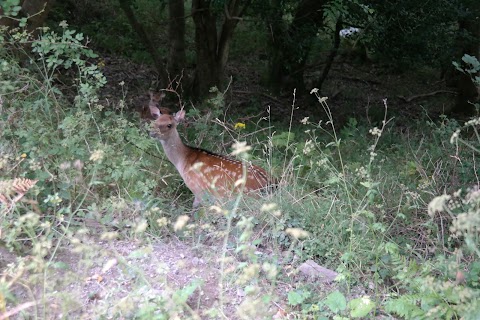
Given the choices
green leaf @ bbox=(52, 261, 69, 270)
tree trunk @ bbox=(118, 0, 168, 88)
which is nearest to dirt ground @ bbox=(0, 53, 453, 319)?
green leaf @ bbox=(52, 261, 69, 270)

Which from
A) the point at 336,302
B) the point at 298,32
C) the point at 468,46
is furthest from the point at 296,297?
the point at 468,46

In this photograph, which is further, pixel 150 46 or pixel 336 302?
pixel 150 46

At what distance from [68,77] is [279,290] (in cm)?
719

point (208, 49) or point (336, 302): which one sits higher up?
point (336, 302)

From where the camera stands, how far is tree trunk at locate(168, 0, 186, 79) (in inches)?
406

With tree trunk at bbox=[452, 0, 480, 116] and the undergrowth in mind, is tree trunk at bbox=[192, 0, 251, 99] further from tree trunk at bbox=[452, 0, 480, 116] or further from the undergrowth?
the undergrowth

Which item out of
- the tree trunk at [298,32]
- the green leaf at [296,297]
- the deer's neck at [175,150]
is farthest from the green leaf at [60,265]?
the tree trunk at [298,32]

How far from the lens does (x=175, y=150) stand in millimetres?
6371

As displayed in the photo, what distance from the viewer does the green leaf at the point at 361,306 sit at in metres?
3.64

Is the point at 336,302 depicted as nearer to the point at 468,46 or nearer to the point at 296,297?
the point at 296,297

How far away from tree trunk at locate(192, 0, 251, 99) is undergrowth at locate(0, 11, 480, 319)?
12.9 ft

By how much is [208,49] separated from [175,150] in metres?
4.17

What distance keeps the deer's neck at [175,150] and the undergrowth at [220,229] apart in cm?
14

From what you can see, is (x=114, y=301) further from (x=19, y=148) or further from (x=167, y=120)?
(x=167, y=120)
